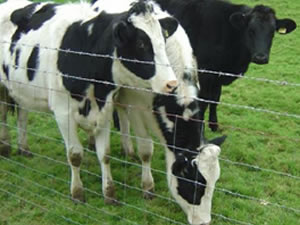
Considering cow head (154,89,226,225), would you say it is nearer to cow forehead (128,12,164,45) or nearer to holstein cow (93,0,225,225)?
holstein cow (93,0,225,225)

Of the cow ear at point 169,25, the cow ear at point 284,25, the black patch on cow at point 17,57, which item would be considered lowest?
the black patch on cow at point 17,57

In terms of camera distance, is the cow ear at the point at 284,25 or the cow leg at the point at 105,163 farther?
the cow ear at the point at 284,25

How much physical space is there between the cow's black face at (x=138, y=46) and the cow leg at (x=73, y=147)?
1073 mm

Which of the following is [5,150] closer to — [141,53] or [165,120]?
[165,120]

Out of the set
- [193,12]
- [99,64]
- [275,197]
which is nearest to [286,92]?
[193,12]

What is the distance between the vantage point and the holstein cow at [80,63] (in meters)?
3.88

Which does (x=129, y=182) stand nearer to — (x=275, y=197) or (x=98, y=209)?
(x=98, y=209)

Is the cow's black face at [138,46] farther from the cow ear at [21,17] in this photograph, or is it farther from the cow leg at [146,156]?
the cow ear at [21,17]

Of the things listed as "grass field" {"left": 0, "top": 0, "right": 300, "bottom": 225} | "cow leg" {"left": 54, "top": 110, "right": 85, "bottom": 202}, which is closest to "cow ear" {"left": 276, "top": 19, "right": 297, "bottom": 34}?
"grass field" {"left": 0, "top": 0, "right": 300, "bottom": 225}

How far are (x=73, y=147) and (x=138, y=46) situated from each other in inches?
57.4

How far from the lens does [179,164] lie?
4094 millimetres

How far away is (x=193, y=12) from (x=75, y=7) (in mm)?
2452

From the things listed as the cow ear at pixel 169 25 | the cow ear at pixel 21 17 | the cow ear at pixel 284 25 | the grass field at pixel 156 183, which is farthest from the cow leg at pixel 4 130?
the cow ear at pixel 284 25

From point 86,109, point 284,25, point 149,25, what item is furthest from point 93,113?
point 284,25
